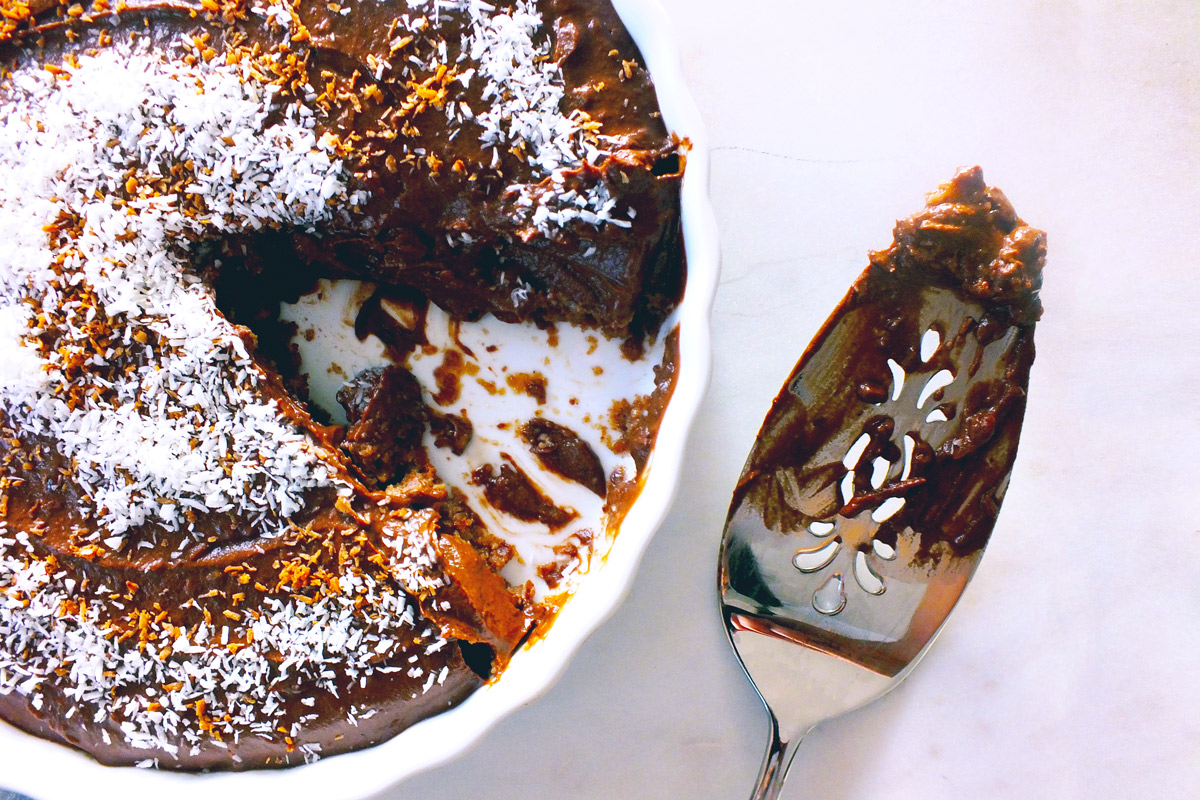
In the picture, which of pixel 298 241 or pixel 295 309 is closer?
pixel 298 241

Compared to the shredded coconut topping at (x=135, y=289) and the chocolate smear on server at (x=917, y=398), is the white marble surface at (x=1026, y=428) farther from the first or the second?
the shredded coconut topping at (x=135, y=289)

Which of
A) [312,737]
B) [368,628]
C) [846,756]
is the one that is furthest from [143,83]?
[846,756]

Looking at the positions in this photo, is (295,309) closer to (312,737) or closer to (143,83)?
(143,83)

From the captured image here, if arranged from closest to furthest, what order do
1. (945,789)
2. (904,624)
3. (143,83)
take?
(143,83) < (904,624) < (945,789)

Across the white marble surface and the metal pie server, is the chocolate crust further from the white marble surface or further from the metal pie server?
the white marble surface

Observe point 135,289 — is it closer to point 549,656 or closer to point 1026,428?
point 549,656

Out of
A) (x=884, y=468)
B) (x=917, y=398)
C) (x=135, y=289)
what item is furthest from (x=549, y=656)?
(x=135, y=289)

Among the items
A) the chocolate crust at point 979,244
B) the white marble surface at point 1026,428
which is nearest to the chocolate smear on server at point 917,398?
the chocolate crust at point 979,244
